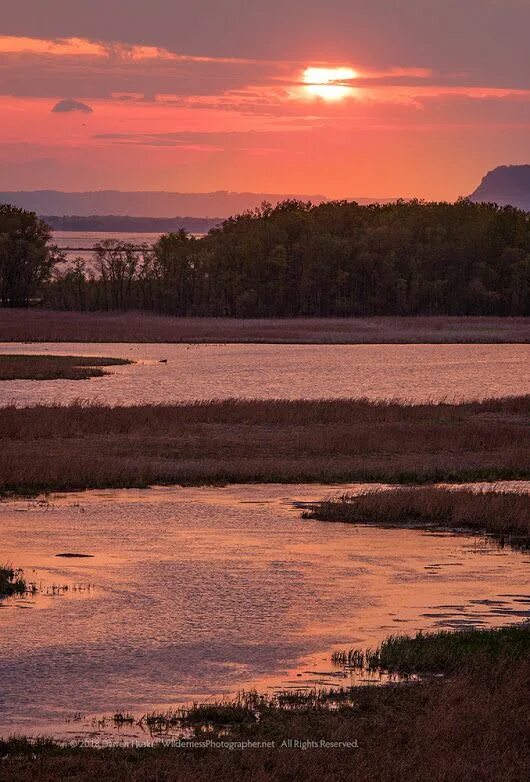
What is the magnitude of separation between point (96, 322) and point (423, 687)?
374ft

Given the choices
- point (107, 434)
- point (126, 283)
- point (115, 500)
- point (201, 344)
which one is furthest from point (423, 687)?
point (126, 283)

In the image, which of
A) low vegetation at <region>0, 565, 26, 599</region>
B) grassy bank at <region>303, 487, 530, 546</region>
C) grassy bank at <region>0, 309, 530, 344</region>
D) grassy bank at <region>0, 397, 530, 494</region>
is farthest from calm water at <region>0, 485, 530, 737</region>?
grassy bank at <region>0, 309, 530, 344</region>

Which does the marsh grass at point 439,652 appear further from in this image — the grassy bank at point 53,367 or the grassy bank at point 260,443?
the grassy bank at point 53,367

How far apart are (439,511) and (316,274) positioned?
12866 cm

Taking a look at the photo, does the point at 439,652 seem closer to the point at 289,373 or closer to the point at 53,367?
the point at 53,367

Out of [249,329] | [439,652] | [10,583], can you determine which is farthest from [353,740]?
[249,329]

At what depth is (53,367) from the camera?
76625 mm

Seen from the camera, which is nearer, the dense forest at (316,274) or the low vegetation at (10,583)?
the low vegetation at (10,583)

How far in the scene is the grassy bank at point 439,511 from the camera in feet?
93.4

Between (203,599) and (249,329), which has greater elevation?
(249,329)

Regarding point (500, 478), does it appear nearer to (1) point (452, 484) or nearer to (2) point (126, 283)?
(1) point (452, 484)

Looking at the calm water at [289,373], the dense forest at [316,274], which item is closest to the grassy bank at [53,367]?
the calm water at [289,373]

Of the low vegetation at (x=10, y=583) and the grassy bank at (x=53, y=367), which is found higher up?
the grassy bank at (x=53, y=367)

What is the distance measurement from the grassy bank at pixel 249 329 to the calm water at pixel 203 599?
8042 centimetres
